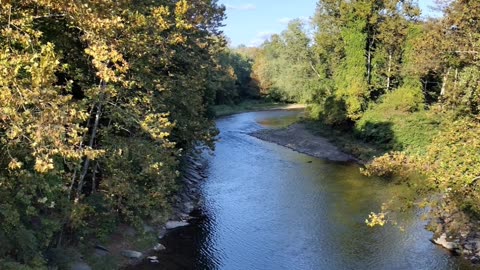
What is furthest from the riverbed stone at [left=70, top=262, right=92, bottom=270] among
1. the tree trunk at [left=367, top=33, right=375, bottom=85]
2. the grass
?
the grass

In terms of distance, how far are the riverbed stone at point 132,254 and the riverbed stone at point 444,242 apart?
38.7 feet

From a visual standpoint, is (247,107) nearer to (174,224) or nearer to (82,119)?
(174,224)

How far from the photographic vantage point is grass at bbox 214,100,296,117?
243ft

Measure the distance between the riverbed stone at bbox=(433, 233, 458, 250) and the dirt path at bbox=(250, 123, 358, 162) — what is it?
16916 millimetres

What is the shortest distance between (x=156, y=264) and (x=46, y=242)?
524 centimetres

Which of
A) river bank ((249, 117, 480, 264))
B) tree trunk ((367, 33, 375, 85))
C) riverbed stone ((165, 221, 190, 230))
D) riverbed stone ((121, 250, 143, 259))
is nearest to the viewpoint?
riverbed stone ((121, 250, 143, 259))

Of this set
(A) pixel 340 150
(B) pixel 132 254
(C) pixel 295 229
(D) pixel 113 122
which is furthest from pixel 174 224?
(A) pixel 340 150

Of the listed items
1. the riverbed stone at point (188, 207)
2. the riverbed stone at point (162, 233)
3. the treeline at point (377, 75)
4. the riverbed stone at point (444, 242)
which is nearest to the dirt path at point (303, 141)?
the treeline at point (377, 75)

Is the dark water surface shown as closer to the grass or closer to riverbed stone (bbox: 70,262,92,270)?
riverbed stone (bbox: 70,262,92,270)

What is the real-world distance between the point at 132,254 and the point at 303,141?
2788 centimetres

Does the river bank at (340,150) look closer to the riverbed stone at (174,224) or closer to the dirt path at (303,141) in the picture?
the dirt path at (303,141)

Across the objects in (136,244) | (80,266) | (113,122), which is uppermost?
(113,122)

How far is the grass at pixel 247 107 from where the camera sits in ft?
243

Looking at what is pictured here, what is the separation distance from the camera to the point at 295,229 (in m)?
21.1
